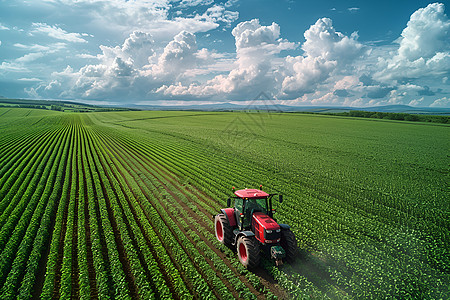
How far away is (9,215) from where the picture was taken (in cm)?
1092

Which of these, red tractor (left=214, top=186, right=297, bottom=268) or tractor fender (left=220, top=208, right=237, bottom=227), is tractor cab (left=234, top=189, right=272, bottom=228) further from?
tractor fender (left=220, top=208, right=237, bottom=227)

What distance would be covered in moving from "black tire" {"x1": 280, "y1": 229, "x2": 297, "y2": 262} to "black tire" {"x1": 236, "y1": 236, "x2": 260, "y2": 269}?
951mm

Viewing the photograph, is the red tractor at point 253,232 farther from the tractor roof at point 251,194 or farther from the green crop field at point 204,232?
the green crop field at point 204,232

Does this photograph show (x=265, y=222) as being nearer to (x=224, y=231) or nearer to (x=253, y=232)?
(x=253, y=232)

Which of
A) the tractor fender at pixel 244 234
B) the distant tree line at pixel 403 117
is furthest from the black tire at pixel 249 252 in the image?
the distant tree line at pixel 403 117

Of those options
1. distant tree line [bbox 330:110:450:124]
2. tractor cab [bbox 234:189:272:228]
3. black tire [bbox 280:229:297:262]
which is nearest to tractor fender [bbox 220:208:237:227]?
tractor cab [bbox 234:189:272:228]

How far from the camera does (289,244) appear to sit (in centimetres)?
762

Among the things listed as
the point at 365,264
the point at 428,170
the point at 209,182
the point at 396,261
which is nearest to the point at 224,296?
the point at 365,264

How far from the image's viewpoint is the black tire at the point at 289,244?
7582 mm

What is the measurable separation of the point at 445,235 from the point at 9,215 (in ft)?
63.9

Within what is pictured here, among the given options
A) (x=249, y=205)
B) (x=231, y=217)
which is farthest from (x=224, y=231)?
(x=249, y=205)

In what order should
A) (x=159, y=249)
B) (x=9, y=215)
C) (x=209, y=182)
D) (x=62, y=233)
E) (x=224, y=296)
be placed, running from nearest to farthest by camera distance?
(x=224, y=296)
(x=159, y=249)
(x=62, y=233)
(x=9, y=215)
(x=209, y=182)

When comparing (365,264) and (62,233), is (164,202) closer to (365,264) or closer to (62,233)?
(62,233)

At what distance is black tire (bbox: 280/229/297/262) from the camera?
758 cm
